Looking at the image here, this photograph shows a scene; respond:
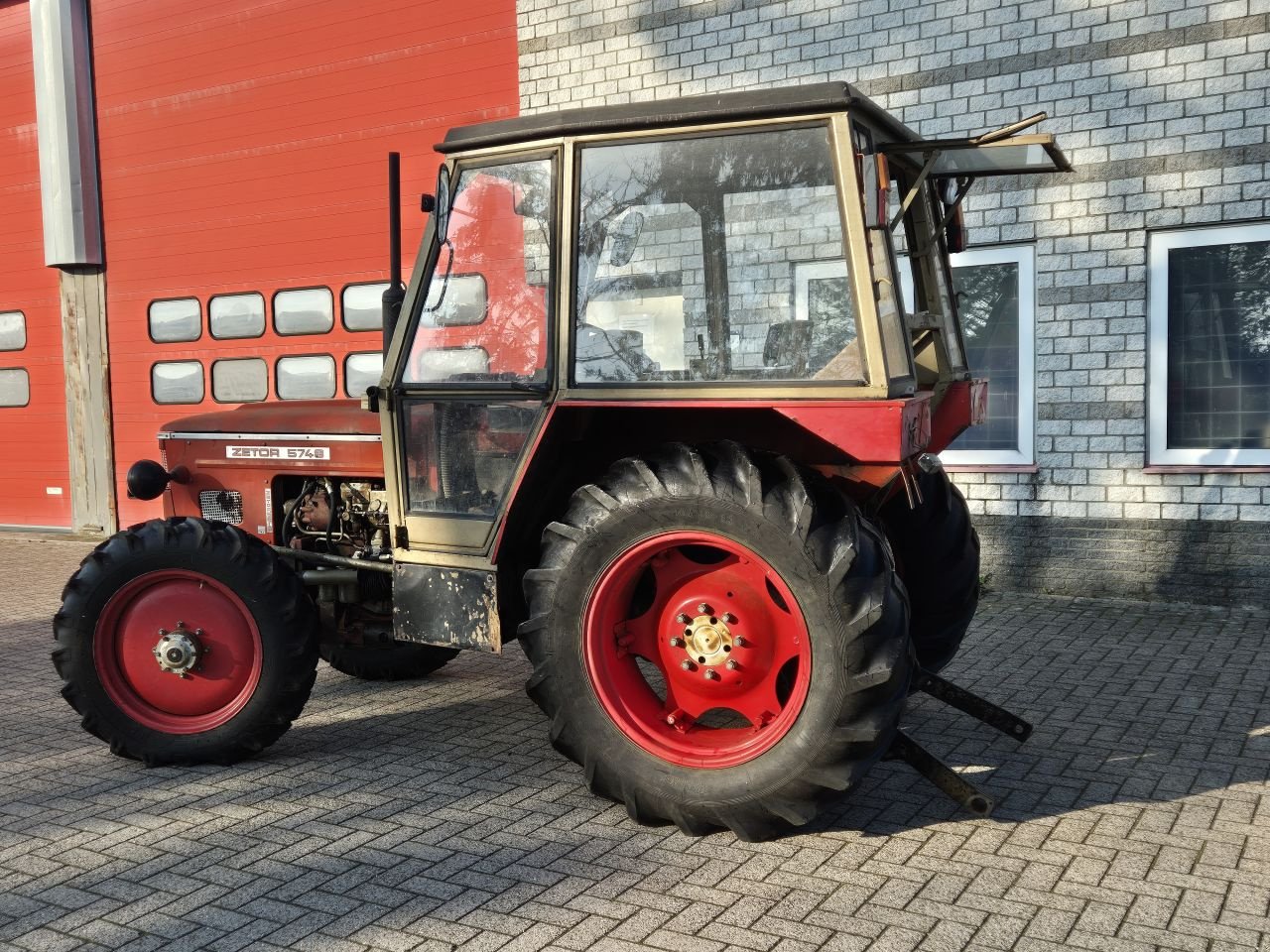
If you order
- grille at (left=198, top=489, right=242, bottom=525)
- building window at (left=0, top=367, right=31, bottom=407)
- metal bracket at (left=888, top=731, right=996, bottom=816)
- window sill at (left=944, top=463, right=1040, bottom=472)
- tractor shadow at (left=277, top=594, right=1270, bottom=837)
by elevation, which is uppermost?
building window at (left=0, top=367, right=31, bottom=407)

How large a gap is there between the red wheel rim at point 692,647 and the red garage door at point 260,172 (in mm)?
6517

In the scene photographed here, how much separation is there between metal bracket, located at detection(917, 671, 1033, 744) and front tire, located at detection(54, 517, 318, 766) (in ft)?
7.23

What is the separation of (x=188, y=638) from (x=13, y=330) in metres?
9.16

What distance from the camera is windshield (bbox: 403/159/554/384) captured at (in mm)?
3939

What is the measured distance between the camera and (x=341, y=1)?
10.1m

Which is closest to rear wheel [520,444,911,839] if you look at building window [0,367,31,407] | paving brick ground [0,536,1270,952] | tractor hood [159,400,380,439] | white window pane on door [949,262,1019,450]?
paving brick ground [0,536,1270,952]

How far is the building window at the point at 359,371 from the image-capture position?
402 inches

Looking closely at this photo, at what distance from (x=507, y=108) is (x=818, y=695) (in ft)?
23.1

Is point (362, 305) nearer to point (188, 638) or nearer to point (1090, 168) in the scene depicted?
point (1090, 168)

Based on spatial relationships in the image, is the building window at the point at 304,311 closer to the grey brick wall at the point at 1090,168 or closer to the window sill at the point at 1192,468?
the grey brick wall at the point at 1090,168

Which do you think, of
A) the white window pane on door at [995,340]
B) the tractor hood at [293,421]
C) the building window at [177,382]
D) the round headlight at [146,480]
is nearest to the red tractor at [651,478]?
the round headlight at [146,480]

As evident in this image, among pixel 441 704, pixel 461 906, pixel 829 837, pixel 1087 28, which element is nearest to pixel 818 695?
pixel 829 837

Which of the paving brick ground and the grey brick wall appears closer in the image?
the paving brick ground

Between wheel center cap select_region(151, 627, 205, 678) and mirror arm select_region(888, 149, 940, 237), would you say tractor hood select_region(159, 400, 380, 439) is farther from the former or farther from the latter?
mirror arm select_region(888, 149, 940, 237)
